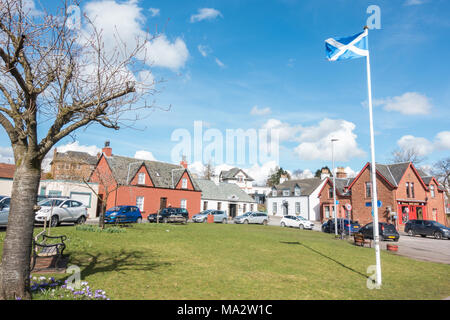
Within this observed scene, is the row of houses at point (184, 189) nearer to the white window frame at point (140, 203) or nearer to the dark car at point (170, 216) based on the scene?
the white window frame at point (140, 203)

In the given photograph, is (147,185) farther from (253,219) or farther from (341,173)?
(341,173)

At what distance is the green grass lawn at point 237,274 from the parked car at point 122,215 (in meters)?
12.5

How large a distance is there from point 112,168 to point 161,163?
9.29 meters

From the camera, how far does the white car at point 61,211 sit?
61.7ft

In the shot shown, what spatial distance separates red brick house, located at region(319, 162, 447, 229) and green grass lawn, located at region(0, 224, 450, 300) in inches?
1054

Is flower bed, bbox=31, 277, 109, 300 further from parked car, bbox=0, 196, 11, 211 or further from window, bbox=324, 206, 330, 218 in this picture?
Answer: window, bbox=324, 206, 330, 218

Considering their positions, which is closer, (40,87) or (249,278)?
(40,87)

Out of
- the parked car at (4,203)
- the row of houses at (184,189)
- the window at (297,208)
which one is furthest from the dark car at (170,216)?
the window at (297,208)

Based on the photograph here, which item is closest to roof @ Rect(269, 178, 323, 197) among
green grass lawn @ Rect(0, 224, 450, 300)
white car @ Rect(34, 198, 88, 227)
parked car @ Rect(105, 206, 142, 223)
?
parked car @ Rect(105, 206, 142, 223)

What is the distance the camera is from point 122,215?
86.8 ft

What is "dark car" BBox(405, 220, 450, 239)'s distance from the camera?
27594 millimetres

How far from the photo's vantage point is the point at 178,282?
25.1 feet
